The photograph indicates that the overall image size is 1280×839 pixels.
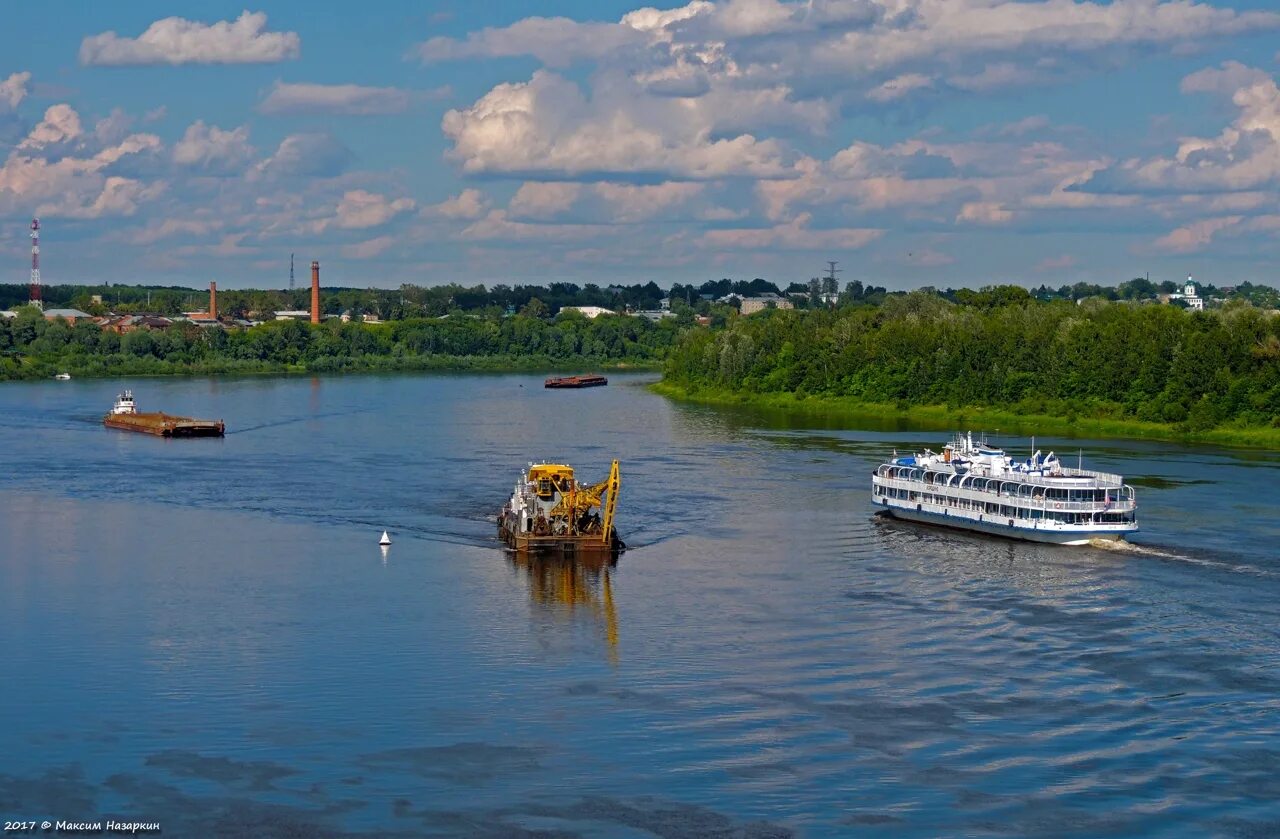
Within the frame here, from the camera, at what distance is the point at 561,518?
59.3m

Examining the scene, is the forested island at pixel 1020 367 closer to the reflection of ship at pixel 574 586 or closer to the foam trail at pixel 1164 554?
the foam trail at pixel 1164 554

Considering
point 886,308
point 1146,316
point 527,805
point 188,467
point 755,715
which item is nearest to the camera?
point 527,805

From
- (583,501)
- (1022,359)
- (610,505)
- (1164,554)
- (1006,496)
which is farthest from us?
(1022,359)

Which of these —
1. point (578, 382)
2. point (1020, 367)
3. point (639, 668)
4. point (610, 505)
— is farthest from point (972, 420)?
point (639, 668)

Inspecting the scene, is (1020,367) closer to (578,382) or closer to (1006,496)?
(1006,496)

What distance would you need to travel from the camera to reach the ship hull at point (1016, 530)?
59.7 meters

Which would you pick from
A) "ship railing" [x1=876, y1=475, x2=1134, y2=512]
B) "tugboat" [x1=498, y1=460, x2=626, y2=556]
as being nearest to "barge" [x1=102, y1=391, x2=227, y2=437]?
"tugboat" [x1=498, y1=460, x2=626, y2=556]

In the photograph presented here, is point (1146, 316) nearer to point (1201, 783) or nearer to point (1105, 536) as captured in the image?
point (1105, 536)

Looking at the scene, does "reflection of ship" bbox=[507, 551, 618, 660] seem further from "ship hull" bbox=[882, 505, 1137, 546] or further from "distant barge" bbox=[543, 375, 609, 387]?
"distant barge" bbox=[543, 375, 609, 387]

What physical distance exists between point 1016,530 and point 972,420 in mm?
53134

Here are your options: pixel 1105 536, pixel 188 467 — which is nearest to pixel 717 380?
pixel 188 467

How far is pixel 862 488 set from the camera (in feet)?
250

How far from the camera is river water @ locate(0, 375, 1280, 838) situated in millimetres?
32219

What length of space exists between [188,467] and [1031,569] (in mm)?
48551
